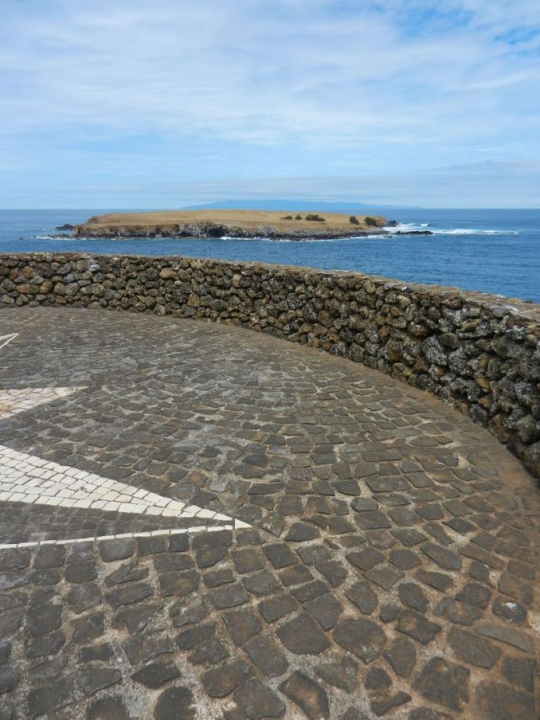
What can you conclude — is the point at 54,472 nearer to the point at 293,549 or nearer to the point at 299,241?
the point at 293,549

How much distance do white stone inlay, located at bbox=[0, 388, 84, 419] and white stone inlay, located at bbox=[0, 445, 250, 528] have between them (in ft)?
5.57

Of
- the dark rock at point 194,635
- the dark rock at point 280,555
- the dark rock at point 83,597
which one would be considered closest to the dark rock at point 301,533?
the dark rock at point 280,555

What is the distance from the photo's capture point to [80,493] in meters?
4.84

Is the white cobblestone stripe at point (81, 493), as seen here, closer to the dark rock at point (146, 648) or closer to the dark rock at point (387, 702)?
the dark rock at point (146, 648)

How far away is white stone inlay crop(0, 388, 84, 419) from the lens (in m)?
6.95

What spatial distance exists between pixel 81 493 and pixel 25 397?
3.29 metres

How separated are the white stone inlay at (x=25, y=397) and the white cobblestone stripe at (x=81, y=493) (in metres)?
1.71

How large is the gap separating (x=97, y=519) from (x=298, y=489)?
77.4 inches

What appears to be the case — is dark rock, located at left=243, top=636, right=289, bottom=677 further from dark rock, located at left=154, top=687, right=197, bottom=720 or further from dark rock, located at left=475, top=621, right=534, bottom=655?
dark rock, located at left=475, top=621, right=534, bottom=655

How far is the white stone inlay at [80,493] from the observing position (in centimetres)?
455

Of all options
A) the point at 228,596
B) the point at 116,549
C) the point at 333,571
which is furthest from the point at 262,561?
the point at 116,549

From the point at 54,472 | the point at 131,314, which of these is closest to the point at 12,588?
the point at 54,472

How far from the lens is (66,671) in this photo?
297 centimetres

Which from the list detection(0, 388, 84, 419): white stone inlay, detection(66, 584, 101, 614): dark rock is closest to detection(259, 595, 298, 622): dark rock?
detection(66, 584, 101, 614): dark rock
